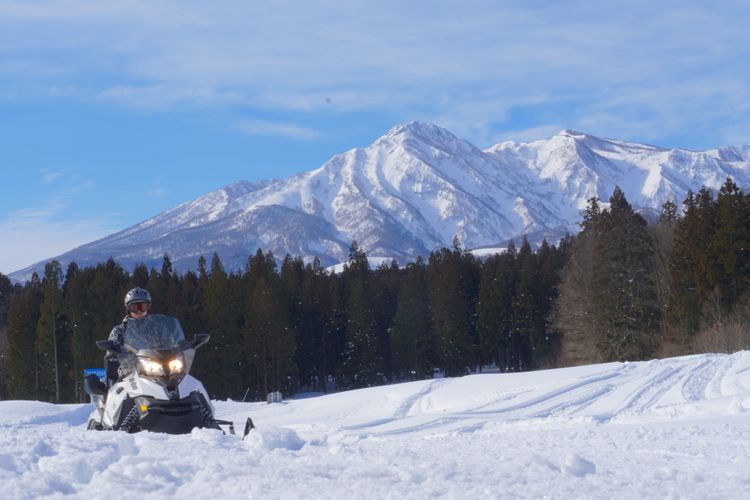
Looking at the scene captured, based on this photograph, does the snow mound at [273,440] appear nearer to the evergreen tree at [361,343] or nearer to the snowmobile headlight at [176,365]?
the snowmobile headlight at [176,365]

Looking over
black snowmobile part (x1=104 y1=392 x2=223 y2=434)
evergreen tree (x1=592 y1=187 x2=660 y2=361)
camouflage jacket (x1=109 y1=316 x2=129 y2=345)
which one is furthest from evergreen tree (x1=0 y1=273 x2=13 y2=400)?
black snowmobile part (x1=104 y1=392 x2=223 y2=434)

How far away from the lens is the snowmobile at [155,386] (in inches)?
324

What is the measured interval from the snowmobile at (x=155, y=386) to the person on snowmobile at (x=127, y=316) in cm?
25

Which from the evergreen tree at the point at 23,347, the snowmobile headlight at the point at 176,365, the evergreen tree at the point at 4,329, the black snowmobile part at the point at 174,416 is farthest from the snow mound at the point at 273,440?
the evergreen tree at the point at 4,329

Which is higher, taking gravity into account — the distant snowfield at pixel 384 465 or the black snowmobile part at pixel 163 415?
the black snowmobile part at pixel 163 415

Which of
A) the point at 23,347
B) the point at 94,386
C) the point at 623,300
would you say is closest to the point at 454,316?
the point at 623,300

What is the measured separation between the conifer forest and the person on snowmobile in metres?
32.1

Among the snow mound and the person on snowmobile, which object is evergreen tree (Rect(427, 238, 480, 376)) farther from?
the snow mound

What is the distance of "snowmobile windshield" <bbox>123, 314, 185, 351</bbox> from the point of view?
859 centimetres

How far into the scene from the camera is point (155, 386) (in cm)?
825

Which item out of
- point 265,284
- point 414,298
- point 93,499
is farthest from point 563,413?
point 414,298

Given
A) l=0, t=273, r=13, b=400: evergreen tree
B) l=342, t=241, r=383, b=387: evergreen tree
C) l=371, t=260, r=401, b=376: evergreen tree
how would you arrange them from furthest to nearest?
l=371, t=260, r=401, b=376: evergreen tree < l=0, t=273, r=13, b=400: evergreen tree < l=342, t=241, r=383, b=387: evergreen tree

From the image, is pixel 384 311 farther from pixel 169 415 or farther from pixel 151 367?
pixel 169 415

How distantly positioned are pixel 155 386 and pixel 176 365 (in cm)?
33
